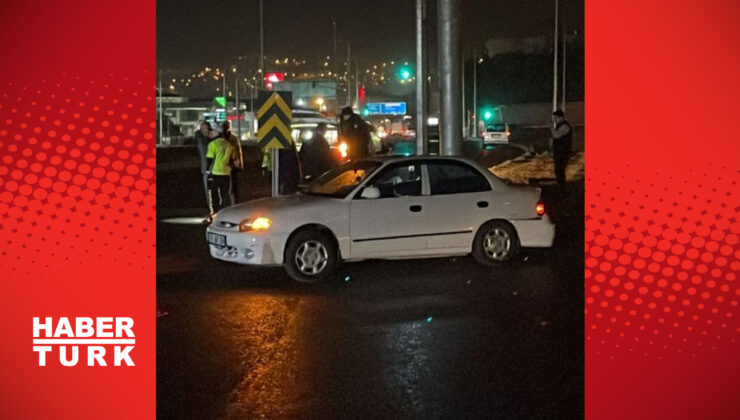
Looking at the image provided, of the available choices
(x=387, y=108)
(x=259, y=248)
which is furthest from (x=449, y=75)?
(x=387, y=108)

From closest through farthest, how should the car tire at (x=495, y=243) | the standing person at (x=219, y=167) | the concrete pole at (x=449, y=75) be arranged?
the car tire at (x=495, y=243) < the standing person at (x=219, y=167) < the concrete pole at (x=449, y=75)

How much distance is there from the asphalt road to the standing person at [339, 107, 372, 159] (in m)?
6.95

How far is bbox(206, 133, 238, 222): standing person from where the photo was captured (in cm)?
1748

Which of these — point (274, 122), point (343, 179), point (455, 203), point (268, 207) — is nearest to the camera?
point (268, 207)

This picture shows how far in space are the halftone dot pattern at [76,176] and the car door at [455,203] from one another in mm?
5584

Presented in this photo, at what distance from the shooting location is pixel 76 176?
7617 millimetres

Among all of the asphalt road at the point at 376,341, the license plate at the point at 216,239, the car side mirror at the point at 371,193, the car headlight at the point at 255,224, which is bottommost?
the asphalt road at the point at 376,341

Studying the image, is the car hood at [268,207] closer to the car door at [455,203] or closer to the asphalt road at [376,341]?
the asphalt road at [376,341]

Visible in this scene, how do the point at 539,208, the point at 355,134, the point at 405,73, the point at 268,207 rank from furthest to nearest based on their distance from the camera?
the point at 405,73
the point at 355,134
the point at 539,208
the point at 268,207

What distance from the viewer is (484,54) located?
90.5 m

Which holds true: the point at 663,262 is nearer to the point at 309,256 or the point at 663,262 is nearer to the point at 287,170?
the point at 309,256

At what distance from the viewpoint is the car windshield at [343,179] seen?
504 inches

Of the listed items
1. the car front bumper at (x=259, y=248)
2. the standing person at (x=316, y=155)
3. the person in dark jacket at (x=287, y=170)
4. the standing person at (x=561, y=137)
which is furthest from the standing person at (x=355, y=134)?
the car front bumper at (x=259, y=248)

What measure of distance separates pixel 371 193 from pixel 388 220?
37 centimetres
